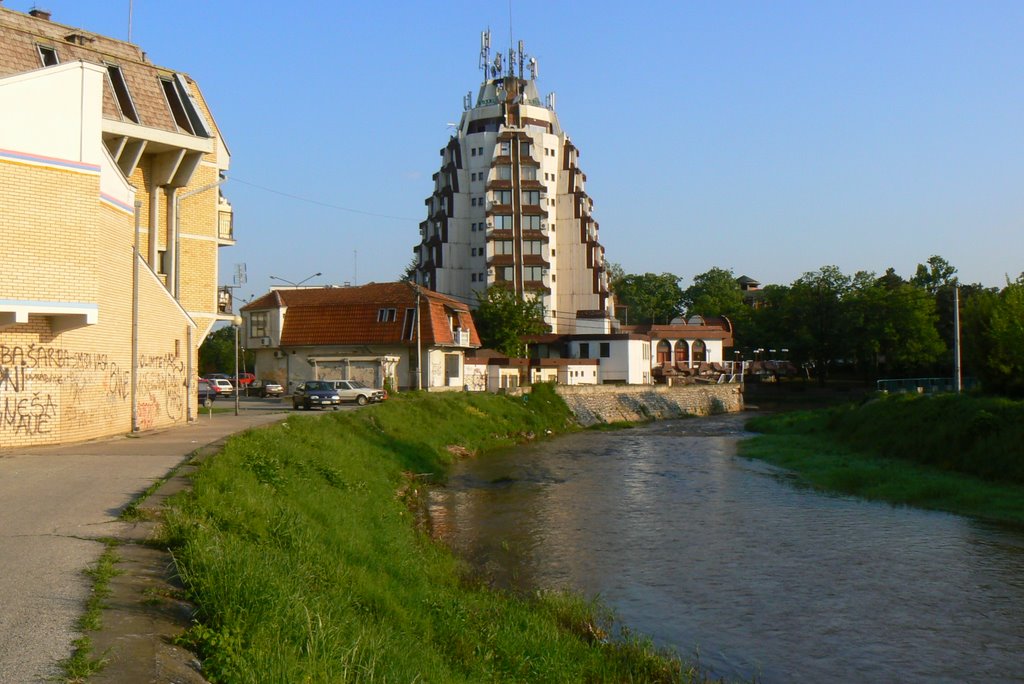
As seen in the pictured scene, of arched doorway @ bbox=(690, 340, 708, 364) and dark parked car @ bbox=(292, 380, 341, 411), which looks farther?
arched doorway @ bbox=(690, 340, 708, 364)

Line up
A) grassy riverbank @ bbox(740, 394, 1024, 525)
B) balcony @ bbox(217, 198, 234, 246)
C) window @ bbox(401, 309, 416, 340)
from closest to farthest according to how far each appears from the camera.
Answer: grassy riverbank @ bbox(740, 394, 1024, 525) → balcony @ bbox(217, 198, 234, 246) → window @ bbox(401, 309, 416, 340)

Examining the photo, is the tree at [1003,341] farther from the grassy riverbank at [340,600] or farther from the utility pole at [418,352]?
the utility pole at [418,352]

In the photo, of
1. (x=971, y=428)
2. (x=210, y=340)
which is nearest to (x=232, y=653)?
(x=971, y=428)

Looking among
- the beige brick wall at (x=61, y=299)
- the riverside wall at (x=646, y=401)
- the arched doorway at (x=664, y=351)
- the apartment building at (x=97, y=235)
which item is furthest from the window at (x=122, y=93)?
the arched doorway at (x=664, y=351)

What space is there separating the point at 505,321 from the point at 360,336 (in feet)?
84.0

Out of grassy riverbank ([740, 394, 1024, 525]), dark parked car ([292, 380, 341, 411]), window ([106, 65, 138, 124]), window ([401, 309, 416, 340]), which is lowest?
grassy riverbank ([740, 394, 1024, 525])

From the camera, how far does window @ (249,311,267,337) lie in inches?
2735

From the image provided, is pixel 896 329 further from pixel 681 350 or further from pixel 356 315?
pixel 356 315

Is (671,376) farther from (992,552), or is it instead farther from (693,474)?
(992,552)

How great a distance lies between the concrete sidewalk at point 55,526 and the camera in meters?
7.38

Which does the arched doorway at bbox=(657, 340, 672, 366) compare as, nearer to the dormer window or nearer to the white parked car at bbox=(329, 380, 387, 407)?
the white parked car at bbox=(329, 380, 387, 407)

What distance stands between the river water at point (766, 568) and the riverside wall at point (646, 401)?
36.8 metres

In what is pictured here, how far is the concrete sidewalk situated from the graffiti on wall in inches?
33.7

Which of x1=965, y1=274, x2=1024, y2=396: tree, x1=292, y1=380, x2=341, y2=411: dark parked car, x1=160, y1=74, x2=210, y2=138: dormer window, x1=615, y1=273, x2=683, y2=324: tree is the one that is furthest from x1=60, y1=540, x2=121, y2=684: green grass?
x1=615, y1=273, x2=683, y2=324: tree
